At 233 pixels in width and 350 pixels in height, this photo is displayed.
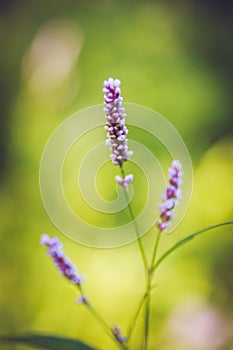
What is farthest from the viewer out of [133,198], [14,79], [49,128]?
[14,79]

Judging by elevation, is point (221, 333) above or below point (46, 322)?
below

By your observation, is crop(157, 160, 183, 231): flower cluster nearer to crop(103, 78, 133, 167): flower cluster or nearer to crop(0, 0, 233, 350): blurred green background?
crop(103, 78, 133, 167): flower cluster

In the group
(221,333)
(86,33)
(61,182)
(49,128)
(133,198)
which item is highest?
(86,33)

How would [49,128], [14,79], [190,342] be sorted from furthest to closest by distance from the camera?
[14,79]
[49,128]
[190,342]

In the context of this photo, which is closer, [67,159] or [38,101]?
[67,159]

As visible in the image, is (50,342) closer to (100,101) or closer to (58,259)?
(58,259)

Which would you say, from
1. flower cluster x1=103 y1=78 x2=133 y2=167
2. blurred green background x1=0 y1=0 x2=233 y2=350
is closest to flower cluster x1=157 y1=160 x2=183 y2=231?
flower cluster x1=103 y1=78 x2=133 y2=167

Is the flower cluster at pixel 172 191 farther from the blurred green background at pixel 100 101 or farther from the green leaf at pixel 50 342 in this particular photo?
the blurred green background at pixel 100 101

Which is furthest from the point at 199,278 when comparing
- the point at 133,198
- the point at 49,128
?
the point at 49,128

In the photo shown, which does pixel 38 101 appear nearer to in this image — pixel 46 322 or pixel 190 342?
pixel 46 322
